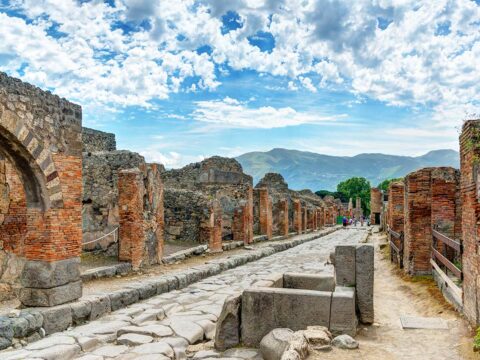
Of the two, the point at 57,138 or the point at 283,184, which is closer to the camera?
the point at 57,138

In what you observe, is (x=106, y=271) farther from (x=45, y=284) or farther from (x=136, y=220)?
(x=45, y=284)

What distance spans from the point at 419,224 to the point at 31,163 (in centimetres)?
900

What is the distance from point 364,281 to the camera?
721 centimetres

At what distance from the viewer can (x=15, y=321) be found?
22.2 feet

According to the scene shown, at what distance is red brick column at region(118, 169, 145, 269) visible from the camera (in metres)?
11.2

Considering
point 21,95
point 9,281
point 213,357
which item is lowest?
point 213,357

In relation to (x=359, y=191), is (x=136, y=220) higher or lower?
lower

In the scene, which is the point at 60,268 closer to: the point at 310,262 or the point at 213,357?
the point at 213,357

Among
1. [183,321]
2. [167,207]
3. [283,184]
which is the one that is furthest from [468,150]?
[283,184]

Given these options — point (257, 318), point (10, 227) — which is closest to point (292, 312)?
point (257, 318)

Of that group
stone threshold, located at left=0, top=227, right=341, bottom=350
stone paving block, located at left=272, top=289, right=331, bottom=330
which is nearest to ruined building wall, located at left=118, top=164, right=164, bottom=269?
Answer: stone threshold, located at left=0, top=227, right=341, bottom=350

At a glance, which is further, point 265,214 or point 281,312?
point 265,214

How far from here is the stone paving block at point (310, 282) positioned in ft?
25.2

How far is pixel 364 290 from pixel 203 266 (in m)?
6.26
